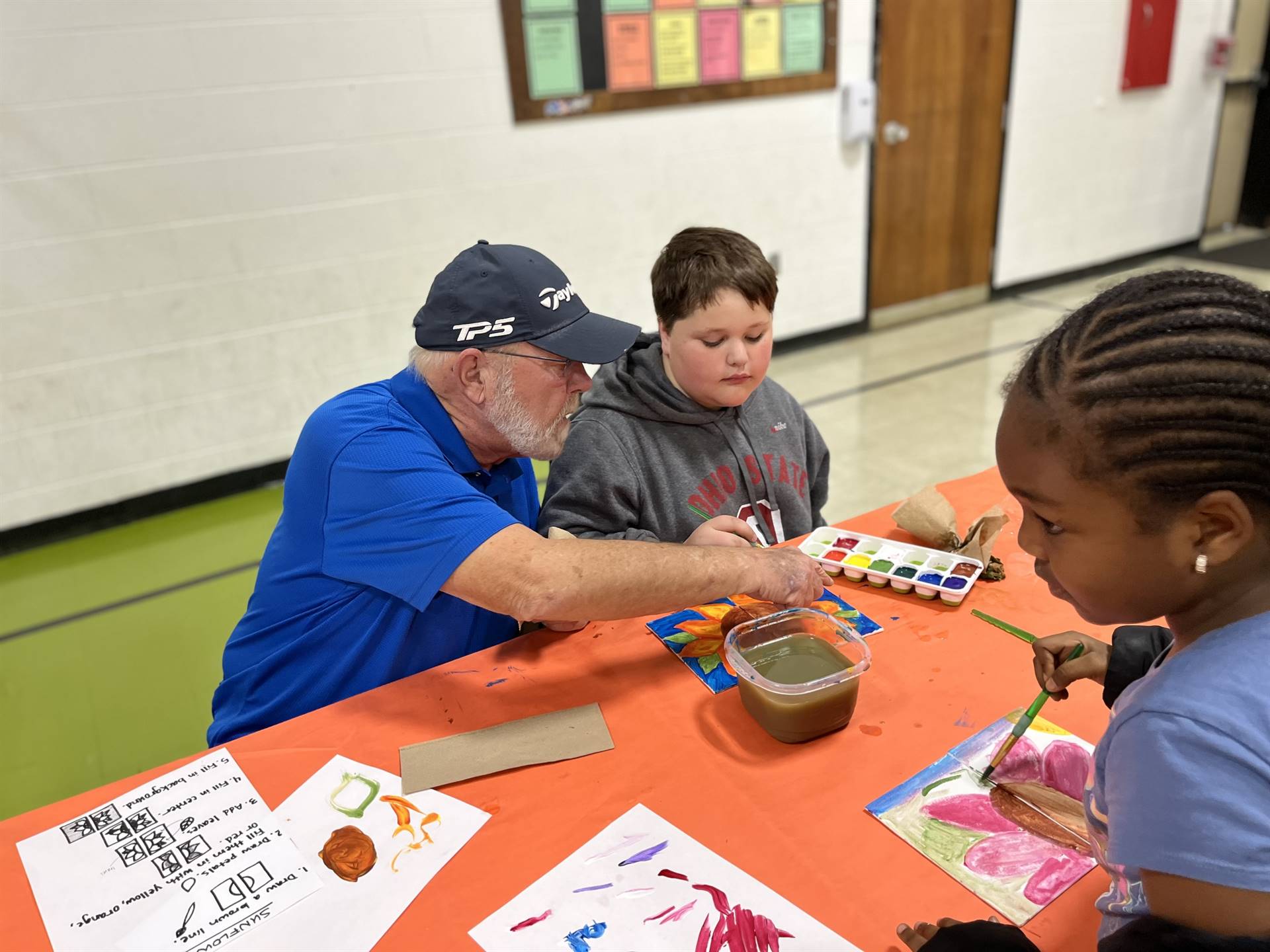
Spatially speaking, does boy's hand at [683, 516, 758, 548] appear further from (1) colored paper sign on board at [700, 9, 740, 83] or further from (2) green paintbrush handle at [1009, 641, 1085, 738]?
(1) colored paper sign on board at [700, 9, 740, 83]

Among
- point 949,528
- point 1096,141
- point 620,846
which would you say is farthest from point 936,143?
point 620,846

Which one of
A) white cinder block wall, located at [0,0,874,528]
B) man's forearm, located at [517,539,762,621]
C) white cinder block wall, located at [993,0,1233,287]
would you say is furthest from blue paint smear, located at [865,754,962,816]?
white cinder block wall, located at [993,0,1233,287]

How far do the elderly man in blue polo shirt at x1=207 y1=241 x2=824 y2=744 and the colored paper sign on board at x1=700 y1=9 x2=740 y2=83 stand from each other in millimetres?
3157

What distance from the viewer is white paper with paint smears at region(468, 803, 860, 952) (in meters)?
0.90

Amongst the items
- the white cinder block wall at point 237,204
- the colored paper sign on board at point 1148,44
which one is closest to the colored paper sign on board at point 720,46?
the white cinder block wall at point 237,204

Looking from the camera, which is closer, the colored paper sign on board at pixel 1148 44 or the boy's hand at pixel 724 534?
the boy's hand at pixel 724 534

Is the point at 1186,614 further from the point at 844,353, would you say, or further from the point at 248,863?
the point at 844,353

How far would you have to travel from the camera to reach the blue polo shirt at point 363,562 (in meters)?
→ 1.26

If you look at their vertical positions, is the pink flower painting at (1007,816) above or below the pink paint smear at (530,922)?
below

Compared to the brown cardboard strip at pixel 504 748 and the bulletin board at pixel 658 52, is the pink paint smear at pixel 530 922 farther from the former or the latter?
the bulletin board at pixel 658 52

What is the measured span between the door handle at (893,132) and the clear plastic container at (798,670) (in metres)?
4.28

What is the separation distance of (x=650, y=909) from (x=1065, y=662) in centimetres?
58

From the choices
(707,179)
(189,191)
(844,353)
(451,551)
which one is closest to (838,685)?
(451,551)

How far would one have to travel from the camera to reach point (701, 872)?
98 cm
